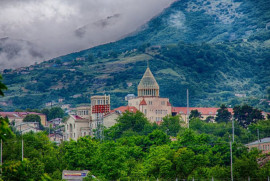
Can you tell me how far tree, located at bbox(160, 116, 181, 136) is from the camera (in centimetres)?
18204

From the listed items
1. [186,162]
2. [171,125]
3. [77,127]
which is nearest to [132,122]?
[171,125]

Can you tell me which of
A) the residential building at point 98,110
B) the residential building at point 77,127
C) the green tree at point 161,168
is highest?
the residential building at point 98,110

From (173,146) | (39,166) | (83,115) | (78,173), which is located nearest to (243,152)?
(173,146)

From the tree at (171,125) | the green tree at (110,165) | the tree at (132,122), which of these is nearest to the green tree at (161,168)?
the green tree at (110,165)

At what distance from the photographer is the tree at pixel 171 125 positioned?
182038mm

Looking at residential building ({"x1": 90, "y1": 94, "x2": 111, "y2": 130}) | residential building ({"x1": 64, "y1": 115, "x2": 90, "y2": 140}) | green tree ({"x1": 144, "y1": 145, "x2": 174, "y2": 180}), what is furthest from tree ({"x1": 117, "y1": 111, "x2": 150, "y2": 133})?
green tree ({"x1": 144, "y1": 145, "x2": 174, "y2": 180})

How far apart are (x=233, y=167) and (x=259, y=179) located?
7.01 metres

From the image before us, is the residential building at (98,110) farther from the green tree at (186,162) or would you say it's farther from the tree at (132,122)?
the green tree at (186,162)

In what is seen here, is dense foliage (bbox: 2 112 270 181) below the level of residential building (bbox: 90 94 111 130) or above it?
below

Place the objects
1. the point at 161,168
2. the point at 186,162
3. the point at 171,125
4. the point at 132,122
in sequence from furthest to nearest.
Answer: the point at 171,125 → the point at 132,122 → the point at 186,162 → the point at 161,168

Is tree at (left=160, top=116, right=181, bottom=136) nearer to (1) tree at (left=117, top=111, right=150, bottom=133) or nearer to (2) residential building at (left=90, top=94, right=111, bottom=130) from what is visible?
(1) tree at (left=117, top=111, right=150, bottom=133)

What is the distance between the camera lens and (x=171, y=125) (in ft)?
608

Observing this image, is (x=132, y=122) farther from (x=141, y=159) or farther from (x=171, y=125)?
(x=141, y=159)

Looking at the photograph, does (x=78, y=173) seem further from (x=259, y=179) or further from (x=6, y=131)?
(x=6, y=131)
